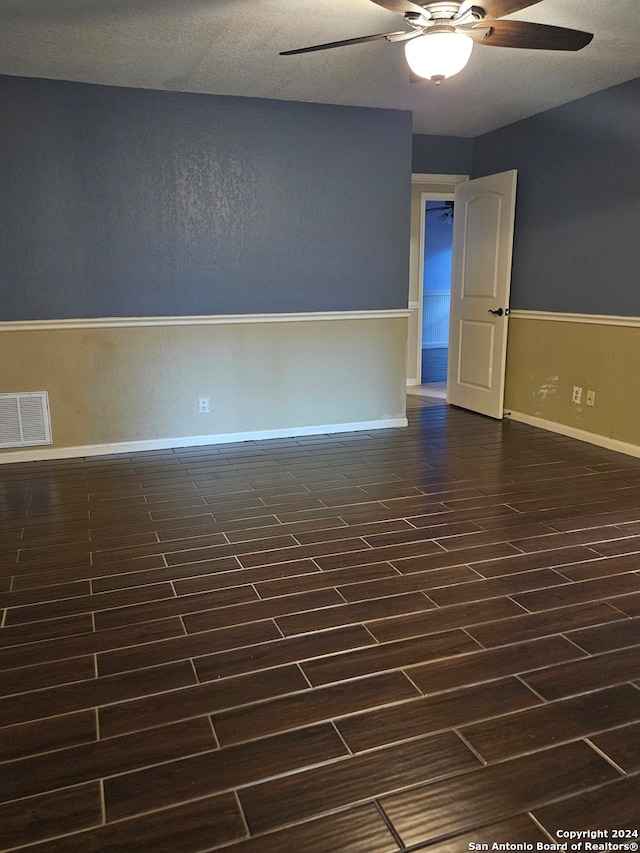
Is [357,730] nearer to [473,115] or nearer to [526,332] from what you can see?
[526,332]

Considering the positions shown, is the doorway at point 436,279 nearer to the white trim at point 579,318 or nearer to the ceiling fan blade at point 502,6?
the white trim at point 579,318

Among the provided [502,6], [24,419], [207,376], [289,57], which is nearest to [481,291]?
[207,376]

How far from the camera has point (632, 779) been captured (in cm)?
156

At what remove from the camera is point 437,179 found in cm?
582

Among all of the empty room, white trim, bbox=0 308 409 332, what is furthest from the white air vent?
white trim, bbox=0 308 409 332

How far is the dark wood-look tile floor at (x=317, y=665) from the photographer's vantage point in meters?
1.49

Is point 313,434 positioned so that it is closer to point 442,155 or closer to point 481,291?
point 481,291

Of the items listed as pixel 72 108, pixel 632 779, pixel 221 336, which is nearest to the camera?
pixel 632 779

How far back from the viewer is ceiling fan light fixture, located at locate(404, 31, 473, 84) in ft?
8.57

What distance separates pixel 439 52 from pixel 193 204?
2.25 metres

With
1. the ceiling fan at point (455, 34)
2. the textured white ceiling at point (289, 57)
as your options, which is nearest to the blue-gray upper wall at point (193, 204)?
the textured white ceiling at point (289, 57)

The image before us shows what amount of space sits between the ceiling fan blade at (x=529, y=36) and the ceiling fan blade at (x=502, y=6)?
55mm

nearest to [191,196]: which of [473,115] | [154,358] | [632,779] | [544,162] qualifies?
[154,358]

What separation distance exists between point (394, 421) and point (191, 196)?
7.41 ft
